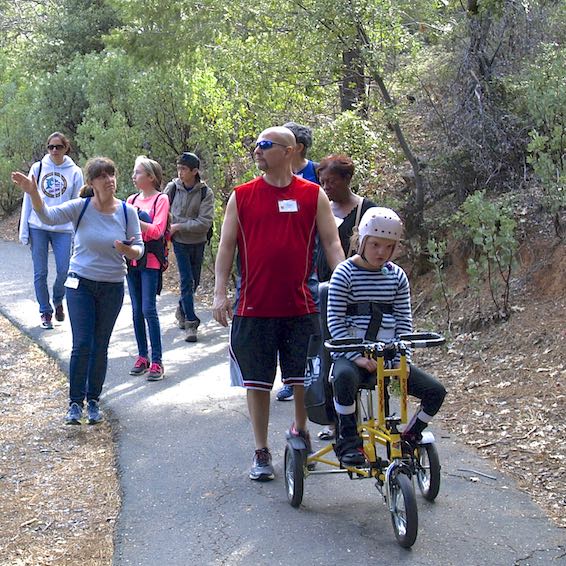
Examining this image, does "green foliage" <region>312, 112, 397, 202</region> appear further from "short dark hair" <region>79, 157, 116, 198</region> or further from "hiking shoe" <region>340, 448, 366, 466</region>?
"hiking shoe" <region>340, 448, 366, 466</region>

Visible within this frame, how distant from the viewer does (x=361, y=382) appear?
17.0 ft

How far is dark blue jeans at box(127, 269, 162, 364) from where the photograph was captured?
8.51 metres

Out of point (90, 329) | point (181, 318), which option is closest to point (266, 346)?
point (90, 329)

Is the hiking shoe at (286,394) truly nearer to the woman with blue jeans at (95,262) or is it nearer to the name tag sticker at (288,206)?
the woman with blue jeans at (95,262)

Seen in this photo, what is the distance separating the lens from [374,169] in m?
11.1

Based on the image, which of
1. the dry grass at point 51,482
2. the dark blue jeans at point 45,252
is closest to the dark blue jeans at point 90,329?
the dry grass at point 51,482

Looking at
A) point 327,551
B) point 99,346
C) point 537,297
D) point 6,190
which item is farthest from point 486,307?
point 6,190

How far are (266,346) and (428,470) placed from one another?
1173mm

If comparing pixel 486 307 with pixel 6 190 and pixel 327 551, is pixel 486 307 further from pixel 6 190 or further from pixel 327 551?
pixel 6 190

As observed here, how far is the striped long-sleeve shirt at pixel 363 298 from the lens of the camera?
5.29 metres

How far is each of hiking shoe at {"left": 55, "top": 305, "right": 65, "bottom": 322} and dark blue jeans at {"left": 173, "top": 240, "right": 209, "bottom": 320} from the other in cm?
182

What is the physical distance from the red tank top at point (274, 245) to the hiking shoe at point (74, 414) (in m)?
2.29

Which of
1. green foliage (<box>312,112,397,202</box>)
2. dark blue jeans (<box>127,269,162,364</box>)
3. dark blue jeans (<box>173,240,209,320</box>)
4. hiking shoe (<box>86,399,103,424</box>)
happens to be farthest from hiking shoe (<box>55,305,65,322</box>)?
hiking shoe (<box>86,399,103,424</box>)

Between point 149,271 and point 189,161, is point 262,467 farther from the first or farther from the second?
point 189,161
